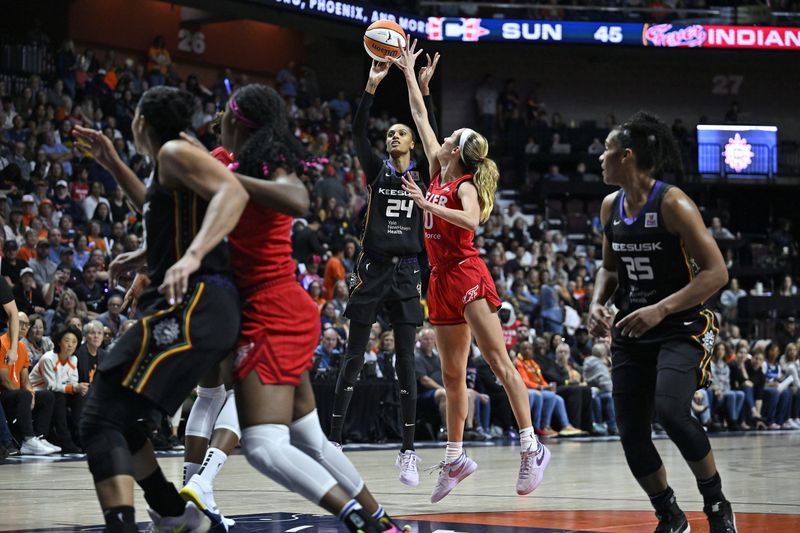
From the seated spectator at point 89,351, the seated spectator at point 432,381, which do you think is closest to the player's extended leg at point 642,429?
the seated spectator at point 89,351

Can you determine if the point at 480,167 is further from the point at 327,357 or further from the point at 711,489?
the point at 327,357

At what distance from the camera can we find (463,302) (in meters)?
6.74

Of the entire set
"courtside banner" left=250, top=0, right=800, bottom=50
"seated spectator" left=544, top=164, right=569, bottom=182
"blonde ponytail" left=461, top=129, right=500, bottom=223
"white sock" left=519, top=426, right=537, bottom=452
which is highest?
"courtside banner" left=250, top=0, right=800, bottom=50

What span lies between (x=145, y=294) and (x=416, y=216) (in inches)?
139

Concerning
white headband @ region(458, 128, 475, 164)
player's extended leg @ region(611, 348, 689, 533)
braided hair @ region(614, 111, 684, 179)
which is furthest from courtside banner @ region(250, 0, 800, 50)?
player's extended leg @ region(611, 348, 689, 533)

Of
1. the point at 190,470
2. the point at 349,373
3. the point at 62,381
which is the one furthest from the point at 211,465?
the point at 62,381

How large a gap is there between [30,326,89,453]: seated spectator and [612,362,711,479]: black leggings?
6.96 m

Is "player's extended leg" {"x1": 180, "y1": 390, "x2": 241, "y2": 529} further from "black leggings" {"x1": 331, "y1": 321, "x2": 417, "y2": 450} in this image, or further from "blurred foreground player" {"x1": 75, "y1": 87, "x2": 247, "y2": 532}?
"black leggings" {"x1": 331, "y1": 321, "x2": 417, "y2": 450}

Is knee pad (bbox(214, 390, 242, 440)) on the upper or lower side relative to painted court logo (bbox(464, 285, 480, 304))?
lower

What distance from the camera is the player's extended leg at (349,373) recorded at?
756cm

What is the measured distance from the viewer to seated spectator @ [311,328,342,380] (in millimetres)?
12758

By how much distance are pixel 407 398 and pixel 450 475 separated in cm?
96

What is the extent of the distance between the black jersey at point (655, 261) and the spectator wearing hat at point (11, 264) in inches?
348

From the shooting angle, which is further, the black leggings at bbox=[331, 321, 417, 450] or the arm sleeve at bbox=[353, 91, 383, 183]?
the black leggings at bbox=[331, 321, 417, 450]
